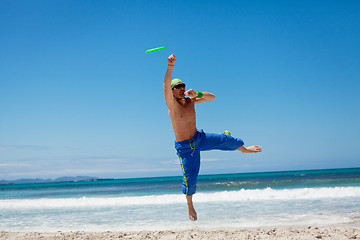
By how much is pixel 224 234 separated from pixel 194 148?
2.45 m

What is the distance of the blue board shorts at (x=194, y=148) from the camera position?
17.1 feet

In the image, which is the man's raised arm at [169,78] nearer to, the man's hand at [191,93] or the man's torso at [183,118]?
the man's torso at [183,118]

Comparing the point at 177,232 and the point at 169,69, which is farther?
the point at 177,232

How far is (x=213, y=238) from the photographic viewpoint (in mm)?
6285

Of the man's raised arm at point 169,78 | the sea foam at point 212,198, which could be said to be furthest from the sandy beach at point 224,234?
the sea foam at point 212,198

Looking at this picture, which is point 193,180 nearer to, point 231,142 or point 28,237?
point 231,142

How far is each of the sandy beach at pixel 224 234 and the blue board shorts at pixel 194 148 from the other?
183 cm

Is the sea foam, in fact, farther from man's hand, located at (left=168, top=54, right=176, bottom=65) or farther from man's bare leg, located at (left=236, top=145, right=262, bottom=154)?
man's hand, located at (left=168, top=54, right=176, bottom=65)

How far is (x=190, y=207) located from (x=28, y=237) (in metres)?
4.24

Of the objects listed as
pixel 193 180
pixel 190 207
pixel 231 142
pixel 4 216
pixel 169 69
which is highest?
pixel 169 69

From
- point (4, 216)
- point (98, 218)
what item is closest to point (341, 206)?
point (98, 218)

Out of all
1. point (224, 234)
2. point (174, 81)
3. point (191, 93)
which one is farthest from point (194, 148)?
point (224, 234)

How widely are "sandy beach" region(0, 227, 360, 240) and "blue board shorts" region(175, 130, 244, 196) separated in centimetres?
183

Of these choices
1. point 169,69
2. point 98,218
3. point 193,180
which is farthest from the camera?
point 98,218
